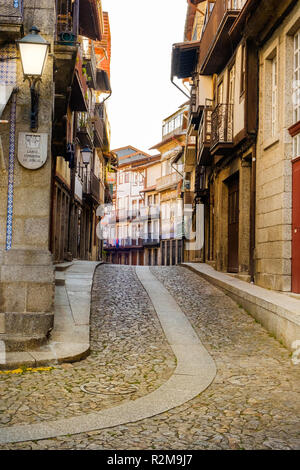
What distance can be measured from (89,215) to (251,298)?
20.0 metres

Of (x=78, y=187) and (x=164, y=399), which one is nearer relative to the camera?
(x=164, y=399)

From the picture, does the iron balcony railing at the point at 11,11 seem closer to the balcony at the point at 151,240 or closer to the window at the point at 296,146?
the window at the point at 296,146

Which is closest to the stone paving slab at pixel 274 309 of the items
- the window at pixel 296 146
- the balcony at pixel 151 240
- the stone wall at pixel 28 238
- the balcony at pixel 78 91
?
the window at pixel 296 146

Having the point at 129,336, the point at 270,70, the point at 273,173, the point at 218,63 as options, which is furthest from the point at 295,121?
the point at 218,63

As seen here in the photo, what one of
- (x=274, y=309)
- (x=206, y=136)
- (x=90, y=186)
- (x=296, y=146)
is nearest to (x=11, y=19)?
(x=296, y=146)

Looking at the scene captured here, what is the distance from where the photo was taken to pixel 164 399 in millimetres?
4691

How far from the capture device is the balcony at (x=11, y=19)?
667cm

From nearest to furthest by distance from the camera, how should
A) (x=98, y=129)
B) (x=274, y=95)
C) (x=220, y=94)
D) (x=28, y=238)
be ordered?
(x=28, y=238), (x=274, y=95), (x=220, y=94), (x=98, y=129)

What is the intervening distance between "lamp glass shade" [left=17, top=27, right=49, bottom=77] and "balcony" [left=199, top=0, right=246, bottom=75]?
800cm

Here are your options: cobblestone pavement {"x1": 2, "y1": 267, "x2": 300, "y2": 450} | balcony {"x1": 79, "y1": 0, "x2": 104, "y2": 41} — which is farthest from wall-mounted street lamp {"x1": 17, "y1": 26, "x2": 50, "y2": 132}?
balcony {"x1": 79, "y1": 0, "x2": 104, "y2": 41}

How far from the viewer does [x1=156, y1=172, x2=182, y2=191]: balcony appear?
41.4 metres

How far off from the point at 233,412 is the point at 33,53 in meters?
4.90

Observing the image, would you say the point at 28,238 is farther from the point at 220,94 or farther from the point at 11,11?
the point at 220,94

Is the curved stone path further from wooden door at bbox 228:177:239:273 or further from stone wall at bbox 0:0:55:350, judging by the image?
wooden door at bbox 228:177:239:273
